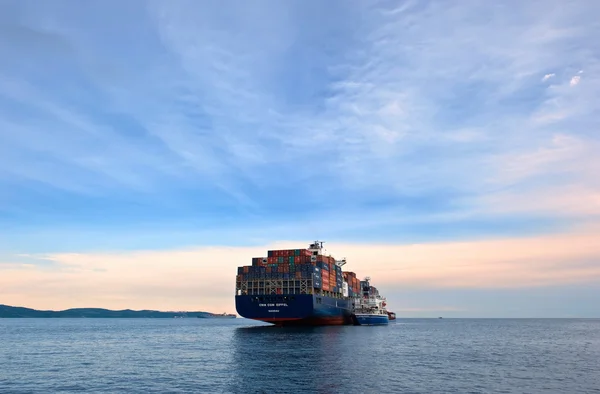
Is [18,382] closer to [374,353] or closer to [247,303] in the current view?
[374,353]

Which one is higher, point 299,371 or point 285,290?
point 285,290

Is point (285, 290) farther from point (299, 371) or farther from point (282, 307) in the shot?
point (299, 371)

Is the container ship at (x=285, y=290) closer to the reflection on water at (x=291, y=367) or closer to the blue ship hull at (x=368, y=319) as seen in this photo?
the blue ship hull at (x=368, y=319)

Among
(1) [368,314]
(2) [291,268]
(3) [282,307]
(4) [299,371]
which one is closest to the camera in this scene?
(4) [299,371]

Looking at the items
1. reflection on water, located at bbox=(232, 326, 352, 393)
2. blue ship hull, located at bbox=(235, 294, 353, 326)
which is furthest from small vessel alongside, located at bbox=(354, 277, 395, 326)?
reflection on water, located at bbox=(232, 326, 352, 393)

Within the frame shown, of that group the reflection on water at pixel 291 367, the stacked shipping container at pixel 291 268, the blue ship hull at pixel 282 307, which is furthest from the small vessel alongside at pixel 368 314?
the reflection on water at pixel 291 367

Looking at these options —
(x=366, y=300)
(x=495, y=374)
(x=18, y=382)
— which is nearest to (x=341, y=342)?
(x=495, y=374)

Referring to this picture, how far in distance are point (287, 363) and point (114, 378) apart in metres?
20.4

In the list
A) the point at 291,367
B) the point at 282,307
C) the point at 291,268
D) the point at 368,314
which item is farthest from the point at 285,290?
the point at 291,367

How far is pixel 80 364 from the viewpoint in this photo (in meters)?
60.7

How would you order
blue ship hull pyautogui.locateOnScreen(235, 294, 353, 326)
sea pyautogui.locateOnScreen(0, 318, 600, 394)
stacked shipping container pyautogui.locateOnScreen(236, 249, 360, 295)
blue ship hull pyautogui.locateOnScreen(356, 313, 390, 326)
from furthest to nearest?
1. blue ship hull pyautogui.locateOnScreen(356, 313, 390, 326)
2. stacked shipping container pyautogui.locateOnScreen(236, 249, 360, 295)
3. blue ship hull pyautogui.locateOnScreen(235, 294, 353, 326)
4. sea pyautogui.locateOnScreen(0, 318, 600, 394)

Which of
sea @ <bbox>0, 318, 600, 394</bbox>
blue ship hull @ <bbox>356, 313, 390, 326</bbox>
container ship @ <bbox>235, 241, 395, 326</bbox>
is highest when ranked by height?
container ship @ <bbox>235, 241, 395, 326</bbox>

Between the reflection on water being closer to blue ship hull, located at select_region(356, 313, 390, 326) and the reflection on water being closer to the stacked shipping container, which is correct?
the stacked shipping container

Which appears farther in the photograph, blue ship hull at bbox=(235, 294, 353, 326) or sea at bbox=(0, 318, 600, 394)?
blue ship hull at bbox=(235, 294, 353, 326)
